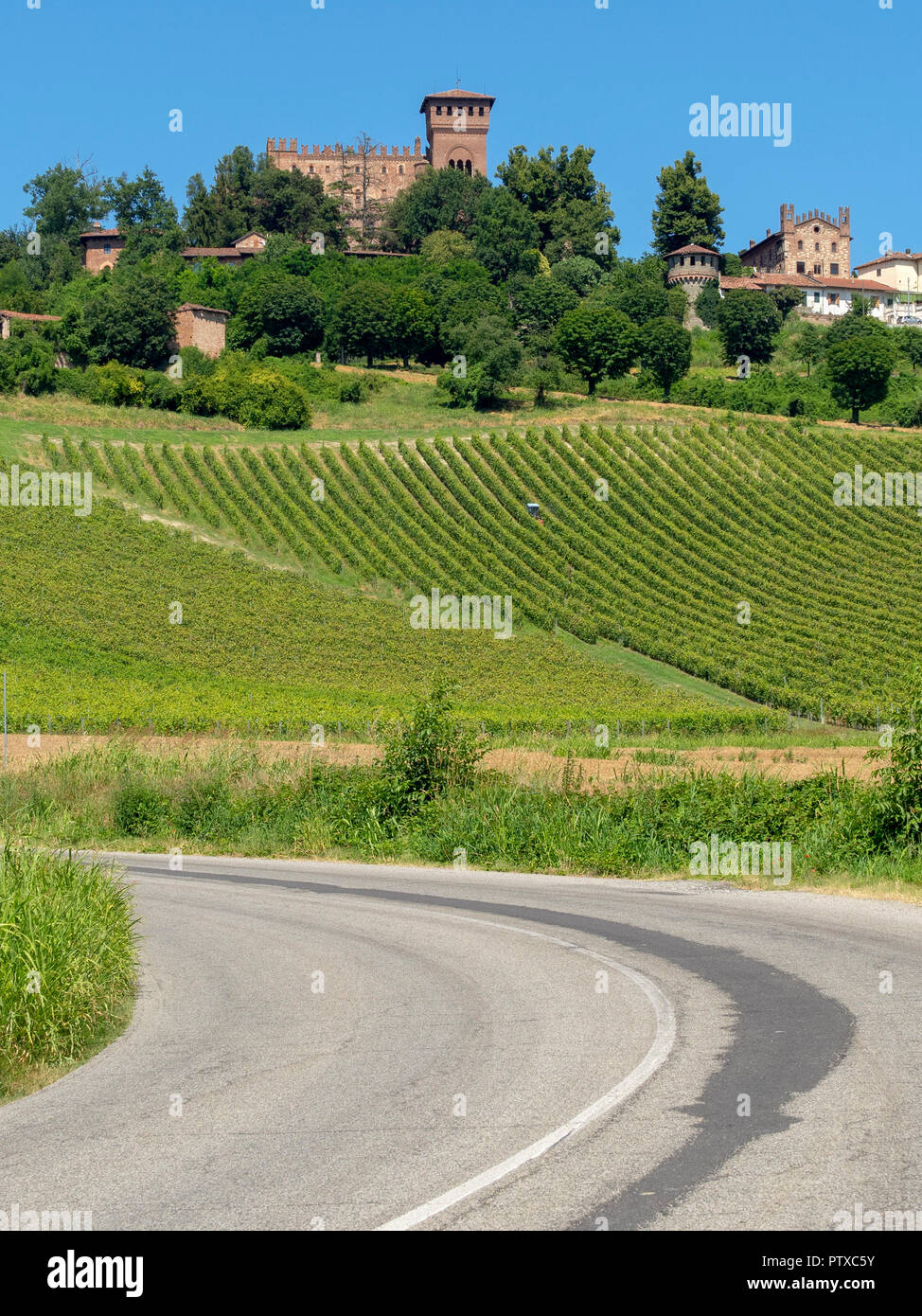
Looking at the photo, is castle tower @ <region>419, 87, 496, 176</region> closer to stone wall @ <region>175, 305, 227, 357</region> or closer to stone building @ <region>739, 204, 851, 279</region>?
stone building @ <region>739, 204, 851, 279</region>

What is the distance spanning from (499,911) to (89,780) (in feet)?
55.2

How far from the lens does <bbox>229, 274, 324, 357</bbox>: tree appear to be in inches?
5217

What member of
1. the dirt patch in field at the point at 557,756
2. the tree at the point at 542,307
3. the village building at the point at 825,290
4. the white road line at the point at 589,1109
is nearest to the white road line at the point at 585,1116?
the white road line at the point at 589,1109

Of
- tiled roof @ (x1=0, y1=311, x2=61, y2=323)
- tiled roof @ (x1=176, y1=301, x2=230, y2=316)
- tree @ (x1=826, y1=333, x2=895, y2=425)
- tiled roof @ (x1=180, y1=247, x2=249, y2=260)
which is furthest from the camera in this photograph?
A: tiled roof @ (x1=180, y1=247, x2=249, y2=260)

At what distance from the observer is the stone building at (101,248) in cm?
16675

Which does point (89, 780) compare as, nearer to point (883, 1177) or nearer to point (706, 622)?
point (883, 1177)

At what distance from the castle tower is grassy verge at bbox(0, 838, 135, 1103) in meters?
197

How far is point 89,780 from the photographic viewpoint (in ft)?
105

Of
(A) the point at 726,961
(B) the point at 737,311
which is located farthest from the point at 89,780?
(B) the point at 737,311

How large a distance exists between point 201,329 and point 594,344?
130 feet

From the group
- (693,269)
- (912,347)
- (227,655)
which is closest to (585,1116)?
(227,655)

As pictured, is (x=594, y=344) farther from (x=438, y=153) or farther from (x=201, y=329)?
(x=438, y=153)

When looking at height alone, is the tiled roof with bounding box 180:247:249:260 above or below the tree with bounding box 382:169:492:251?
below

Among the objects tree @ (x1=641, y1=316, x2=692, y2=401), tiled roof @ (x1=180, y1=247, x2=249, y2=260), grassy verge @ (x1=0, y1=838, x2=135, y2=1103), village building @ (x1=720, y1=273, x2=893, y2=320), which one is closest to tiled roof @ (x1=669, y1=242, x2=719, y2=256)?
village building @ (x1=720, y1=273, x2=893, y2=320)
